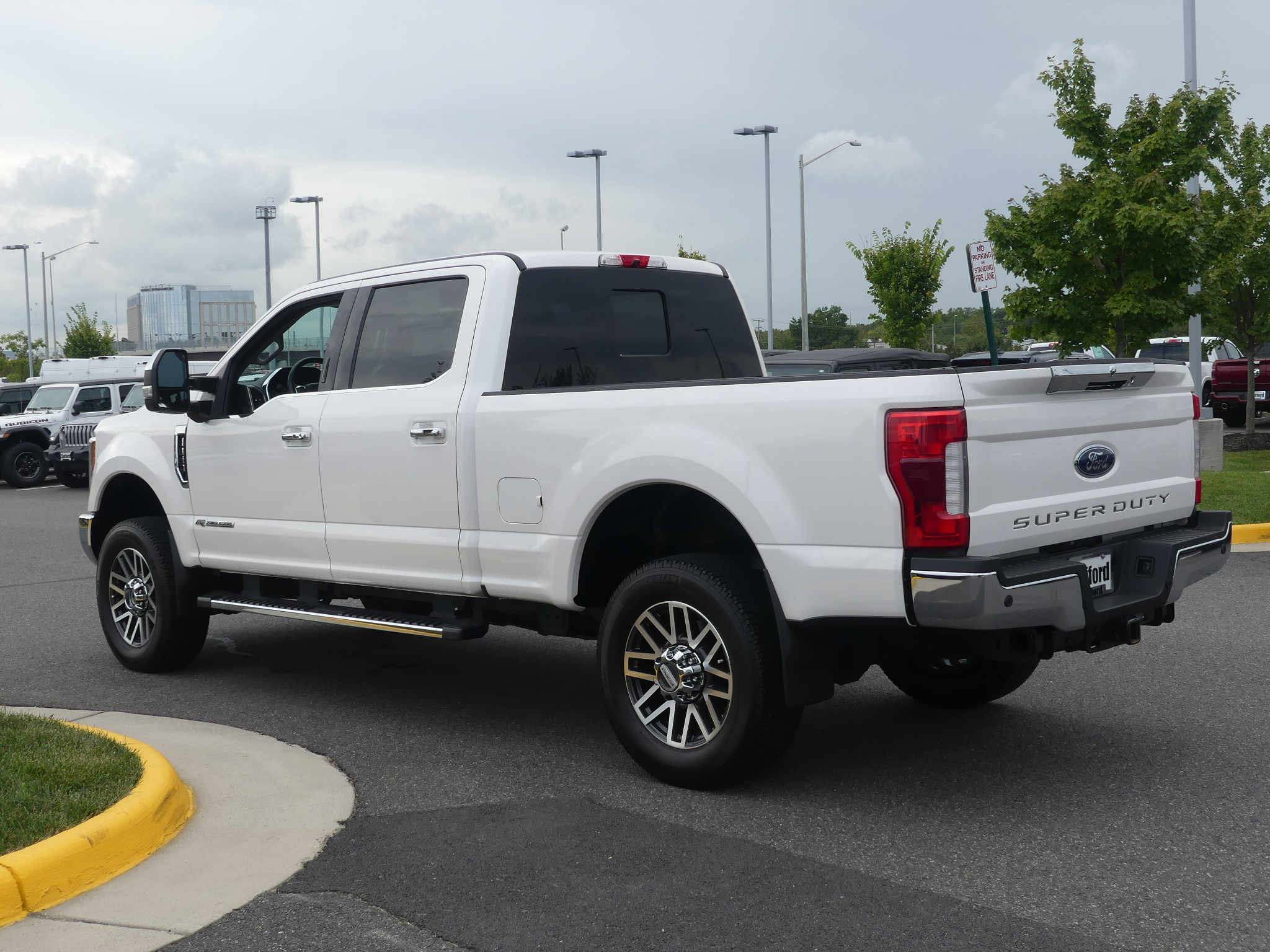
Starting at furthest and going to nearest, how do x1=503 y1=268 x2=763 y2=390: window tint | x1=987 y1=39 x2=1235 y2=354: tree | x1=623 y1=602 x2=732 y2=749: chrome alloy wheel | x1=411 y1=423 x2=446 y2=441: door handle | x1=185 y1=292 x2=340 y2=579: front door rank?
x1=987 y1=39 x2=1235 y2=354: tree, x1=185 y1=292 x2=340 y2=579: front door, x1=503 y1=268 x2=763 y2=390: window tint, x1=411 y1=423 x2=446 y2=441: door handle, x1=623 y1=602 x2=732 y2=749: chrome alloy wheel

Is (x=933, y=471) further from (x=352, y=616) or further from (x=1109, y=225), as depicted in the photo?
(x=1109, y=225)

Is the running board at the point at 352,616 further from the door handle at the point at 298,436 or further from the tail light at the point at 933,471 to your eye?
the tail light at the point at 933,471

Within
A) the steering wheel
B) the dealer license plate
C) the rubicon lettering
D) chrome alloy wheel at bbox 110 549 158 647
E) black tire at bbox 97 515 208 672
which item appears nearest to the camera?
the rubicon lettering

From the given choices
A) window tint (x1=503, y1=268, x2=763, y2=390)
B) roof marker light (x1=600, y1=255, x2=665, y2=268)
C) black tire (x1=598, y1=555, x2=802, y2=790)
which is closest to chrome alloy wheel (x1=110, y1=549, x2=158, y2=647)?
window tint (x1=503, y1=268, x2=763, y2=390)

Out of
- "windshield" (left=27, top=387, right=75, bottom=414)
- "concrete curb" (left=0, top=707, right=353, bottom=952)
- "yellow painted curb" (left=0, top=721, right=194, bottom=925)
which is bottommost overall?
"concrete curb" (left=0, top=707, right=353, bottom=952)

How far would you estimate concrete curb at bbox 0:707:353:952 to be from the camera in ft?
12.3

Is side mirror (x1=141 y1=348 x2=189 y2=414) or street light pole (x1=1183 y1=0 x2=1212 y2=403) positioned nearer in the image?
side mirror (x1=141 y1=348 x2=189 y2=414)

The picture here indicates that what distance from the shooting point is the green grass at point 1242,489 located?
465 inches

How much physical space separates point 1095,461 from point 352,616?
3451mm

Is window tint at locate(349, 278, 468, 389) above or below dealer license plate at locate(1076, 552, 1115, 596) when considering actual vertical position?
above

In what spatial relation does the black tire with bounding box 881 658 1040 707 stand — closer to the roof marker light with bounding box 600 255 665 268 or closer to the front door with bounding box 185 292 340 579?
the roof marker light with bounding box 600 255 665 268

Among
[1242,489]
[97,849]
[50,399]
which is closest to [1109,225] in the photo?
[1242,489]

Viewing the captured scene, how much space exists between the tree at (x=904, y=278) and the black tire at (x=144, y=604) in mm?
35614

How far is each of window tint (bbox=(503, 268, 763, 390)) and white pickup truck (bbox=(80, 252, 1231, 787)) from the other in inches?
0.5
